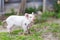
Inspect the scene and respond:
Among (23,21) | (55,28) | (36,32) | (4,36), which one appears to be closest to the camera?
(4,36)

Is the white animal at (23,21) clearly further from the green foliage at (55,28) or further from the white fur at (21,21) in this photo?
the green foliage at (55,28)

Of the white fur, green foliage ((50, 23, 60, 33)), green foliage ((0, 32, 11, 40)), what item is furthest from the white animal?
green foliage ((50, 23, 60, 33))

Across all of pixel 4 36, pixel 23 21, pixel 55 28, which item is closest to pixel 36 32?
pixel 23 21

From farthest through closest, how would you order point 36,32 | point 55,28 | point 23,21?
1. point 55,28
2. point 36,32
3. point 23,21

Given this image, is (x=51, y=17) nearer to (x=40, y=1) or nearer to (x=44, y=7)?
(x=44, y=7)

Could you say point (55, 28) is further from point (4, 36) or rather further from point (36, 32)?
point (4, 36)

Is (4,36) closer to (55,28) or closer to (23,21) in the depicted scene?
(23,21)

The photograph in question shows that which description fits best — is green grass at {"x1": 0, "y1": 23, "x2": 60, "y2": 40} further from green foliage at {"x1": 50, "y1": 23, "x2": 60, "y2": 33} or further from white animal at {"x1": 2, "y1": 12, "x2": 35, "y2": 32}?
white animal at {"x1": 2, "y1": 12, "x2": 35, "y2": 32}

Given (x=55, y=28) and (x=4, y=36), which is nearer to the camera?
(x=4, y=36)

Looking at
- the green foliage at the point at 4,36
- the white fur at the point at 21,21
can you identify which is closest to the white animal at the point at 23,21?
the white fur at the point at 21,21

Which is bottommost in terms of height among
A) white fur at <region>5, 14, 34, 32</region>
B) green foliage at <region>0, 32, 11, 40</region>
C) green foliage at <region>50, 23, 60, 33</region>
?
green foliage at <region>0, 32, 11, 40</region>

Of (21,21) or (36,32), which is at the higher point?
(21,21)

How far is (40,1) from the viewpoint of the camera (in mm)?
9477

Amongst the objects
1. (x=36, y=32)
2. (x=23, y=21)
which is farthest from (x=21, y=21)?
(x=36, y=32)
